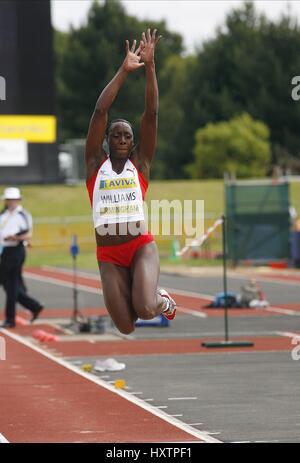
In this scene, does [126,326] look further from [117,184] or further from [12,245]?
[12,245]

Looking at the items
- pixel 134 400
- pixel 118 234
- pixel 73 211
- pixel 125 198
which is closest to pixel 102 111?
pixel 125 198

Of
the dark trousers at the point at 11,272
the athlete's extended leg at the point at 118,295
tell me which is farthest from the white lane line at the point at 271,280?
the athlete's extended leg at the point at 118,295

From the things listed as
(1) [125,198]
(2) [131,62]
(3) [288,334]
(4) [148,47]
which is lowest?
(3) [288,334]

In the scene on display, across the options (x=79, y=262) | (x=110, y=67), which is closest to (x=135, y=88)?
(x=110, y=67)

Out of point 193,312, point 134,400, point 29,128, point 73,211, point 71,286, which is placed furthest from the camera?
point 73,211

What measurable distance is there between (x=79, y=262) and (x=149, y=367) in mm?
32059

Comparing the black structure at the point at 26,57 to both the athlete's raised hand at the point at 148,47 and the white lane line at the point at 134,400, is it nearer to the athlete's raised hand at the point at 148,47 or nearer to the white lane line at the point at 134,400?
the white lane line at the point at 134,400

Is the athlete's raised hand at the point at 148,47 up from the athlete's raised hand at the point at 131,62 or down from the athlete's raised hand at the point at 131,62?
up

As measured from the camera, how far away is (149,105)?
10875mm

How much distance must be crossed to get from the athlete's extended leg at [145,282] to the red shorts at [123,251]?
46 millimetres

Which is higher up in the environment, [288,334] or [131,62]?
[131,62]

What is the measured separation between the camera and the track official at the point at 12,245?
21391mm

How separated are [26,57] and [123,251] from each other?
47.7ft

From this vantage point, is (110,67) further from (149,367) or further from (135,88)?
(149,367)
